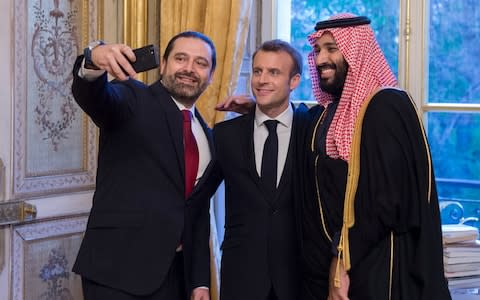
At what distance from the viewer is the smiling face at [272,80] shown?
2096 millimetres

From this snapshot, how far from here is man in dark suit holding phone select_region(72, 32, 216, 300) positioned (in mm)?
1893

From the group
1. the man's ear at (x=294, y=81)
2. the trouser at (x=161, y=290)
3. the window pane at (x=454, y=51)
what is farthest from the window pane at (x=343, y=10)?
the trouser at (x=161, y=290)

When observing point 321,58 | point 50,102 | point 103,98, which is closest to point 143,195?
point 103,98

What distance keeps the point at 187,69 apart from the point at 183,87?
0.19 ft

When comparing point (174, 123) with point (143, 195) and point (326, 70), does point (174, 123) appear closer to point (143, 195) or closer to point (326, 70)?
point (143, 195)

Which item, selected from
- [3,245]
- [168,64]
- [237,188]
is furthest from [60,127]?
[237,188]

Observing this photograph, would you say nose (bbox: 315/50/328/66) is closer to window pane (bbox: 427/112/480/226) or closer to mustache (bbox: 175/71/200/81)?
mustache (bbox: 175/71/200/81)

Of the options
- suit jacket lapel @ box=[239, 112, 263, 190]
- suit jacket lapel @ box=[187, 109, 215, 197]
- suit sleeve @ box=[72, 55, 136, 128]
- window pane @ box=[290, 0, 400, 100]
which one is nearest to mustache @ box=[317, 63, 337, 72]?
suit jacket lapel @ box=[239, 112, 263, 190]

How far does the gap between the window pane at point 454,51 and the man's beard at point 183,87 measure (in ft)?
3.56

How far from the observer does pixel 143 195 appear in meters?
1.92

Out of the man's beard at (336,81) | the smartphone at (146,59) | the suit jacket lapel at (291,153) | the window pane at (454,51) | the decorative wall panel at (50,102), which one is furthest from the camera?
the window pane at (454,51)

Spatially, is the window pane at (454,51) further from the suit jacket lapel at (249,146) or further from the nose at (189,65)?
the nose at (189,65)

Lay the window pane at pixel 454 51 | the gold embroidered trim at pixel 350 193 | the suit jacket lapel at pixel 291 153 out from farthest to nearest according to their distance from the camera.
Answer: the window pane at pixel 454 51 < the suit jacket lapel at pixel 291 153 < the gold embroidered trim at pixel 350 193

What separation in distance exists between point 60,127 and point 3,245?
50 cm
